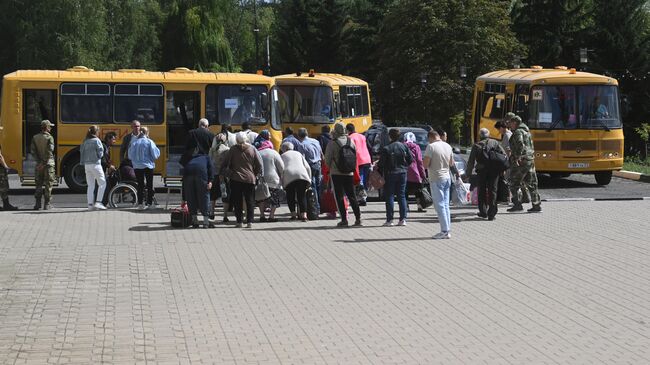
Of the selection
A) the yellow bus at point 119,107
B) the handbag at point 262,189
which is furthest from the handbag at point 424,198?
the yellow bus at point 119,107

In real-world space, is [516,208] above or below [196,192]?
below

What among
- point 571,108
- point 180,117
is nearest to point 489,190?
point 180,117

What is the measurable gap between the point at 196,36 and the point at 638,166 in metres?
32.6

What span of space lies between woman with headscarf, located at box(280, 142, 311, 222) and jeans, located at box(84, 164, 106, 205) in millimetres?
3979

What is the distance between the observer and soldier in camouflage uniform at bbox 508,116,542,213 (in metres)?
21.2

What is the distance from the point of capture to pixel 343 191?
64.8ft

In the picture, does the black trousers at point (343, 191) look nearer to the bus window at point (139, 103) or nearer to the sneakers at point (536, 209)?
the sneakers at point (536, 209)

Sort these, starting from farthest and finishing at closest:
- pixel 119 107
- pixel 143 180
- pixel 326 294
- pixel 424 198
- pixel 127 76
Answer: pixel 127 76
pixel 119 107
pixel 143 180
pixel 424 198
pixel 326 294

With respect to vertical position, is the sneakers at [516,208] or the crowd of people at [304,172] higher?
the crowd of people at [304,172]

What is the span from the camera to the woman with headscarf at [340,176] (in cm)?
1952

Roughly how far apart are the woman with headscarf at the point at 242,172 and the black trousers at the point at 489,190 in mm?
3731

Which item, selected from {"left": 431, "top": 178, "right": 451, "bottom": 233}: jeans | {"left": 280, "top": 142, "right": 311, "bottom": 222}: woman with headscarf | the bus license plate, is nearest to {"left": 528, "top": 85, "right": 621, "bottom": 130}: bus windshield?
the bus license plate

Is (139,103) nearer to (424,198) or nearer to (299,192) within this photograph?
(424,198)

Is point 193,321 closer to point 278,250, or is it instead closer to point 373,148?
point 278,250
